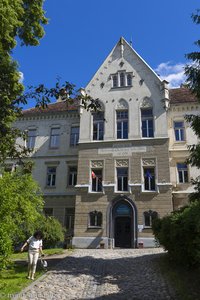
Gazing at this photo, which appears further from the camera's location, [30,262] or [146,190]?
[146,190]

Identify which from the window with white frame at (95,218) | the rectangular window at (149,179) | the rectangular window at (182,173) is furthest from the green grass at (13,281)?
the rectangular window at (182,173)

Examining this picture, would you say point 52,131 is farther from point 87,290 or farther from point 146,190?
point 87,290

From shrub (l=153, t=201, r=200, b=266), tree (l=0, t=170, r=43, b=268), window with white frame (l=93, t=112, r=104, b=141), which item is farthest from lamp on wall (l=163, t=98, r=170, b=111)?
shrub (l=153, t=201, r=200, b=266)

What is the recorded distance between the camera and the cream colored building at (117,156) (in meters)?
25.8

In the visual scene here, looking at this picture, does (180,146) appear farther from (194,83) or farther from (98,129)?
(194,83)

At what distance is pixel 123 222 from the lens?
26203 mm

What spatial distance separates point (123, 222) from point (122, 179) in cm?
380

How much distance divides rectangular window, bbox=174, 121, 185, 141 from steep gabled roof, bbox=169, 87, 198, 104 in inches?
88.6

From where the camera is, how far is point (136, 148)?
27547 mm

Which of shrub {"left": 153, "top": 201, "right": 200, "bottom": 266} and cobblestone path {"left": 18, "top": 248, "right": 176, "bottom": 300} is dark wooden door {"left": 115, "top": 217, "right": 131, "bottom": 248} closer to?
cobblestone path {"left": 18, "top": 248, "right": 176, "bottom": 300}

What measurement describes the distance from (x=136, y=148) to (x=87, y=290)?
18349mm

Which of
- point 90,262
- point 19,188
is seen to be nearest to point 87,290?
point 90,262

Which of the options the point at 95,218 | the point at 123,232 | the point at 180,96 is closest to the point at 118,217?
the point at 123,232

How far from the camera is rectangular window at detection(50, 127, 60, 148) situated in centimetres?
3216
